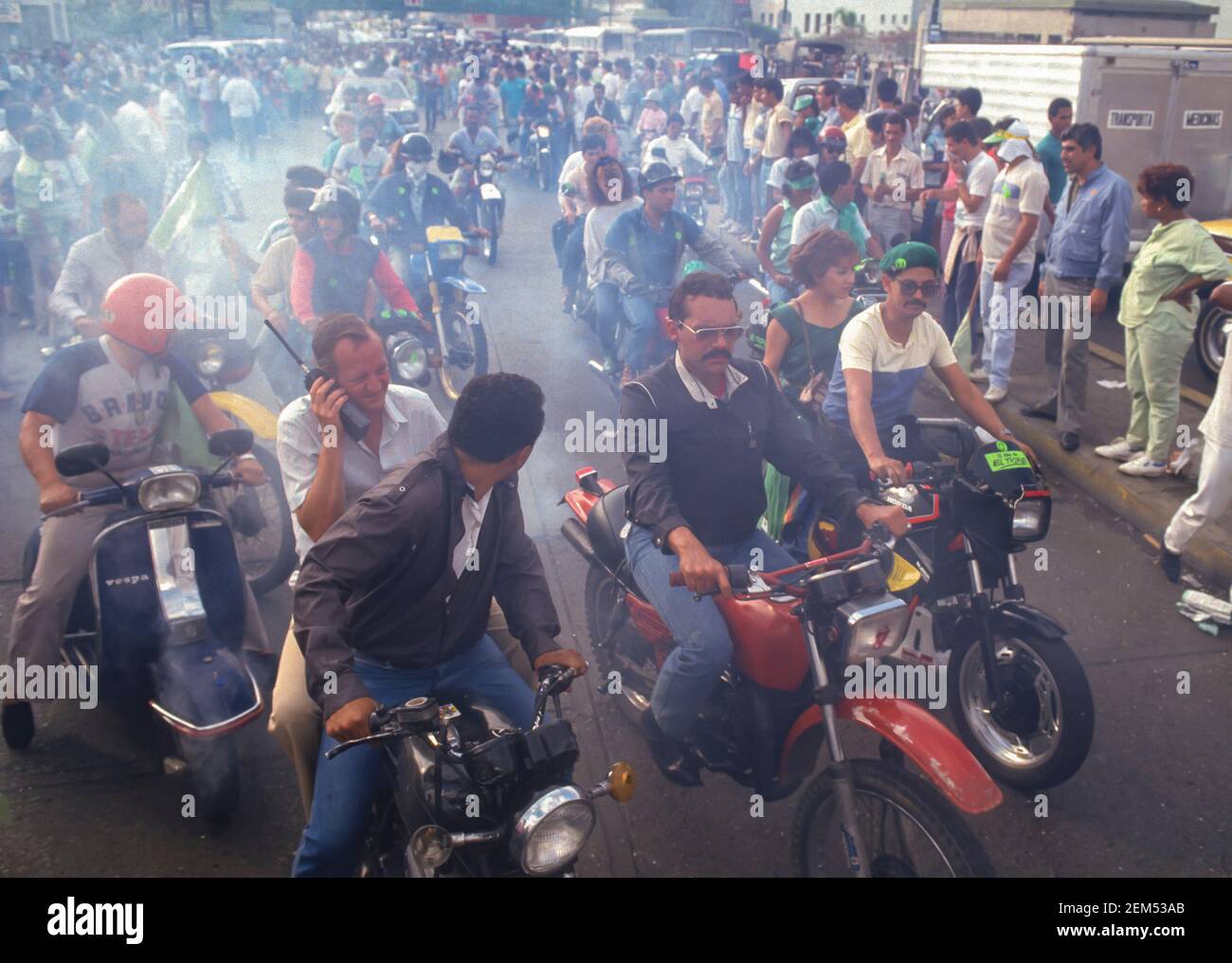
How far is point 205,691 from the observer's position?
3963 millimetres

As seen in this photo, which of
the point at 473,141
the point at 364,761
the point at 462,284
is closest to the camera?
the point at 364,761

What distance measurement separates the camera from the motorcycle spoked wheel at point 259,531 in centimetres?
552

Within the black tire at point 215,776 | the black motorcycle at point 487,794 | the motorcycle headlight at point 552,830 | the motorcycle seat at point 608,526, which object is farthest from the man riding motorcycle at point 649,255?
the motorcycle headlight at point 552,830

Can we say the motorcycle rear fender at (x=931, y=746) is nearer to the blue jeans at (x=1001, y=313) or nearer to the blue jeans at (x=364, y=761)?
the blue jeans at (x=364, y=761)

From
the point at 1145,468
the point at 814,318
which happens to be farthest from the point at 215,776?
the point at 1145,468

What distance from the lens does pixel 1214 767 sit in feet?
14.6

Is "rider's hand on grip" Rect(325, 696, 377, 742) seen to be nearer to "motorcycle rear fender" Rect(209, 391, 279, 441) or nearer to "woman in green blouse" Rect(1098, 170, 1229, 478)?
"motorcycle rear fender" Rect(209, 391, 279, 441)

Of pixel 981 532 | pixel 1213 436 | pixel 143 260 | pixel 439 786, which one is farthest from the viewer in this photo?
pixel 143 260

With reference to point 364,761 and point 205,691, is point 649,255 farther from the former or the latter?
point 364,761

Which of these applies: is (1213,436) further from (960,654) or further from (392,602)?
(392,602)

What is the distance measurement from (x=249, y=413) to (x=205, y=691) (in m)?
2.07

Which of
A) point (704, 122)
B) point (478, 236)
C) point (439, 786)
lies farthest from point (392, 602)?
point (704, 122)

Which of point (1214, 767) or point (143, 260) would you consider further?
point (143, 260)
